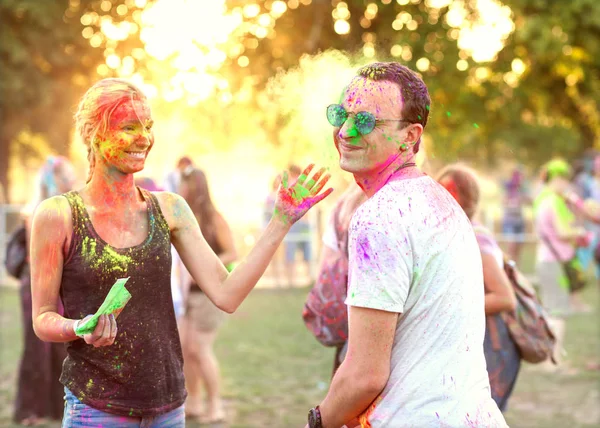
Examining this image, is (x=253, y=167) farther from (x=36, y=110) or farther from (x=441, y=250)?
(x=441, y=250)

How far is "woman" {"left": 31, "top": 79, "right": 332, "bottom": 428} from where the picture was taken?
257 cm

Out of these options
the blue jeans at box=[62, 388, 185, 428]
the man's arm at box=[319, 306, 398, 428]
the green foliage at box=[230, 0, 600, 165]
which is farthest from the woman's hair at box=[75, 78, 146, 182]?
the green foliage at box=[230, 0, 600, 165]

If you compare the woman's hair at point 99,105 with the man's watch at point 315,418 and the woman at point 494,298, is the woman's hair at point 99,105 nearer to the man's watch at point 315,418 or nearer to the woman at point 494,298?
the man's watch at point 315,418

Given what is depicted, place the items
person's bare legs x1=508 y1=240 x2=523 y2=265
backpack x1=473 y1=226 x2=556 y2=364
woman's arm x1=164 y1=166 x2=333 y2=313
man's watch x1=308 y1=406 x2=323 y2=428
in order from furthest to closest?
person's bare legs x1=508 y1=240 x2=523 y2=265
backpack x1=473 y1=226 x2=556 y2=364
woman's arm x1=164 y1=166 x2=333 y2=313
man's watch x1=308 y1=406 x2=323 y2=428

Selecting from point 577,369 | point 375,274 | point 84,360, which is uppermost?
point 375,274

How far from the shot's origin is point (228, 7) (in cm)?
1087

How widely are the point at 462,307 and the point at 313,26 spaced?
13.6 m

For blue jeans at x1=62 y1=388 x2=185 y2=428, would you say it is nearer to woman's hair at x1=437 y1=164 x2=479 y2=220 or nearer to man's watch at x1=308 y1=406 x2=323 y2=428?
man's watch at x1=308 y1=406 x2=323 y2=428

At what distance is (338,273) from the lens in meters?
3.61

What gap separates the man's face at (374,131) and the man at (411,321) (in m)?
0.11

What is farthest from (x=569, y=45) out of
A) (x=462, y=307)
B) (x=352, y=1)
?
(x=462, y=307)

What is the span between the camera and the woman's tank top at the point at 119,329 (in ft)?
8.45

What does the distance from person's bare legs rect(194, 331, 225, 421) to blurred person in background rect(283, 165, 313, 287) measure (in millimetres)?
8334

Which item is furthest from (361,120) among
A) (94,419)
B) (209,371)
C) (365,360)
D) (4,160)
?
(4,160)
